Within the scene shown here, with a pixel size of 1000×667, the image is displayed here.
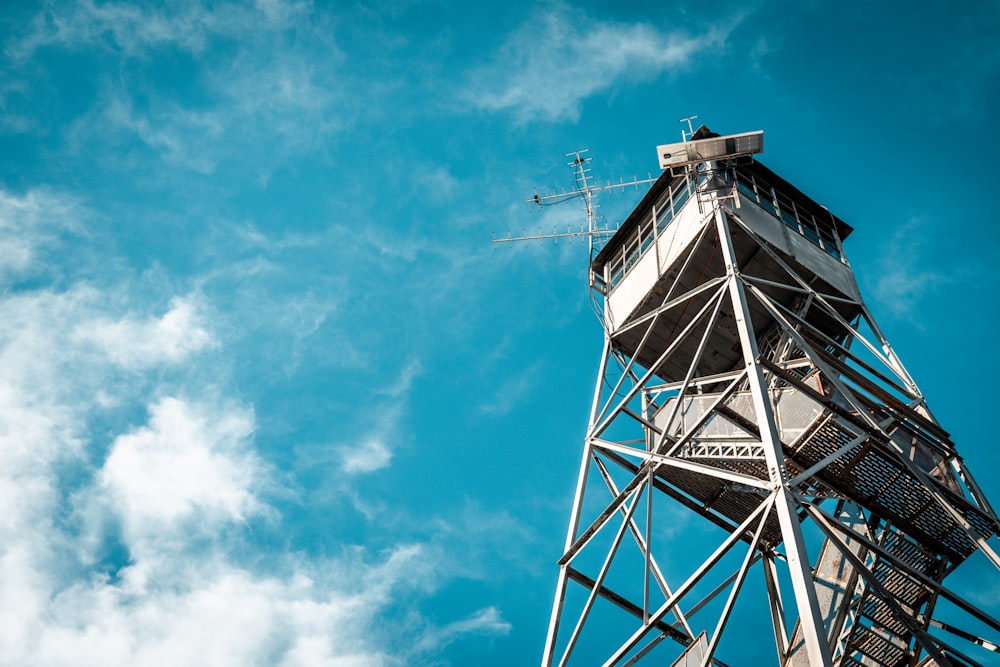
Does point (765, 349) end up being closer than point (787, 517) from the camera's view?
No

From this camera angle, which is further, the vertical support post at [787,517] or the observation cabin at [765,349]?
the observation cabin at [765,349]

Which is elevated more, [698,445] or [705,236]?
[705,236]

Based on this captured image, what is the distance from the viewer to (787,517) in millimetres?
12711

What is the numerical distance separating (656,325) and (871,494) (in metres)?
7.01

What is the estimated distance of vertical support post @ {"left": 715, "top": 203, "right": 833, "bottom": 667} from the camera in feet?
37.3

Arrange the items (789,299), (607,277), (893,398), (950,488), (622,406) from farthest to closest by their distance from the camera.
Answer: (607,277) < (789,299) < (622,406) < (893,398) < (950,488)

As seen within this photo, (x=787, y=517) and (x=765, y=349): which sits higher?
(x=765, y=349)

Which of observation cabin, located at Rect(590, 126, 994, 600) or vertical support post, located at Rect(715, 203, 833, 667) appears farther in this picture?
observation cabin, located at Rect(590, 126, 994, 600)

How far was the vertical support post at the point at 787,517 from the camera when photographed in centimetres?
1137

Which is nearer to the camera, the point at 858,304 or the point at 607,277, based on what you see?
the point at 858,304

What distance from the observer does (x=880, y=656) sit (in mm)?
16750

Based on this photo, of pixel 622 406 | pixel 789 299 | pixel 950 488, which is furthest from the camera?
pixel 789 299

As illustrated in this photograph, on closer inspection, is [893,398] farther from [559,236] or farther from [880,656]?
[559,236]

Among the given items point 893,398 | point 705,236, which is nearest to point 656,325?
point 705,236
